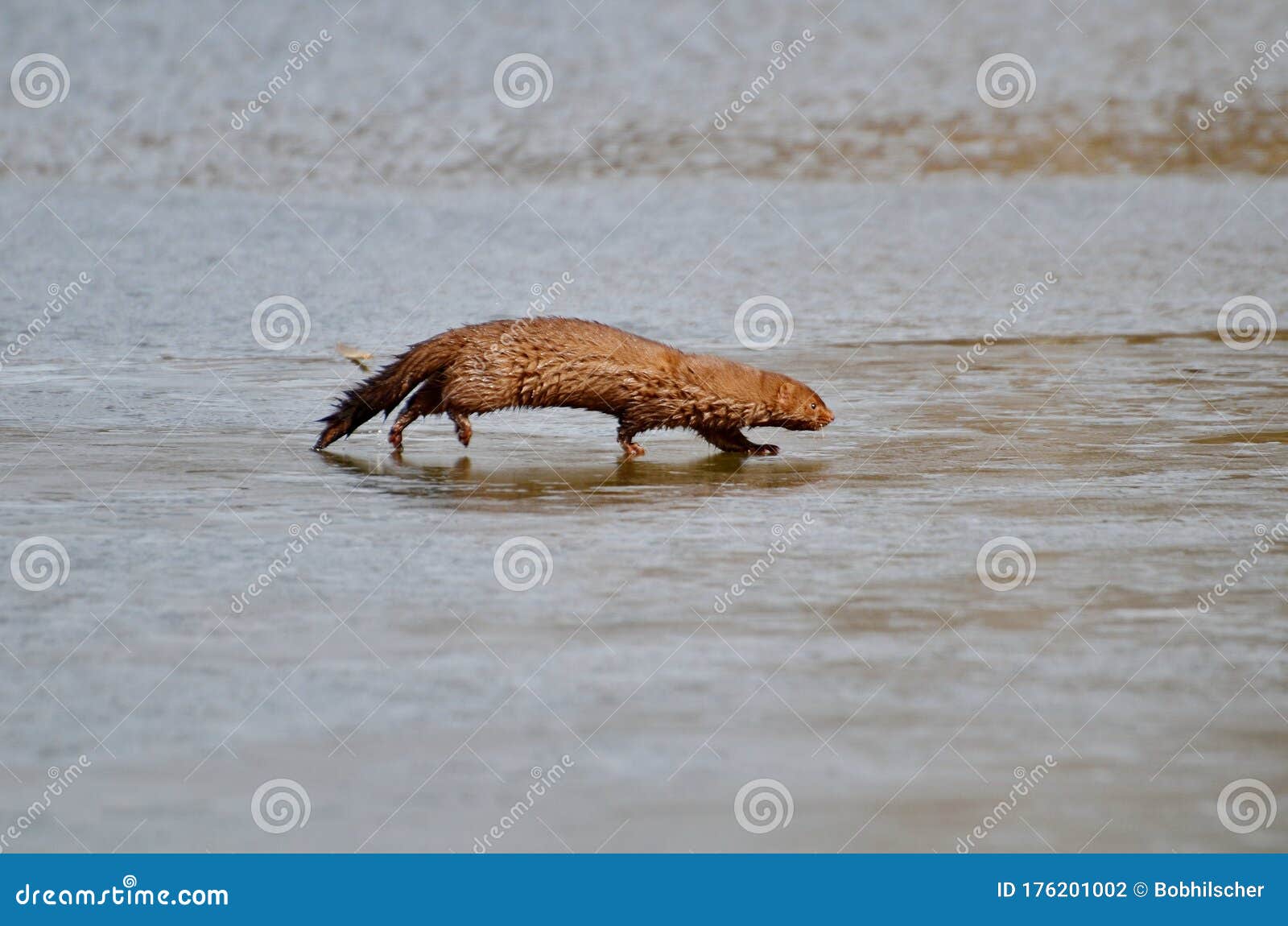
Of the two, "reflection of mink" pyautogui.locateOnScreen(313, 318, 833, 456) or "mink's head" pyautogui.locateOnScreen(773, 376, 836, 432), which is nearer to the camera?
"reflection of mink" pyautogui.locateOnScreen(313, 318, 833, 456)

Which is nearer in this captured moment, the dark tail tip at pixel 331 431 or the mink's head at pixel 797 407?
the dark tail tip at pixel 331 431

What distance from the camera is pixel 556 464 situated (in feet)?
33.2

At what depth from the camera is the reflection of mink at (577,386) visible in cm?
1052

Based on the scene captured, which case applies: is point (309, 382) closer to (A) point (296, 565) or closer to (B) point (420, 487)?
(B) point (420, 487)

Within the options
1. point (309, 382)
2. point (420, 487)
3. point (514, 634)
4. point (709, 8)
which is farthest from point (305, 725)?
point (709, 8)

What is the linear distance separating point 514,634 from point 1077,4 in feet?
91.6

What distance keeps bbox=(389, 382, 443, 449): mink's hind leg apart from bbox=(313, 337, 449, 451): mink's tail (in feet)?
0.21

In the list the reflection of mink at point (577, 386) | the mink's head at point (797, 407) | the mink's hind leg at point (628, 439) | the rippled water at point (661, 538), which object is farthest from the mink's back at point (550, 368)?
the mink's head at point (797, 407)

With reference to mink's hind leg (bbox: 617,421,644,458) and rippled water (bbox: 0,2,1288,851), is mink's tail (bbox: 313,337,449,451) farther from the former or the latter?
mink's hind leg (bbox: 617,421,644,458)

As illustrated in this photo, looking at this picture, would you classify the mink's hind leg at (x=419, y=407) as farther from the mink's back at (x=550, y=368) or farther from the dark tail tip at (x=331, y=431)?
the dark tail tip at (x=331, y=431)

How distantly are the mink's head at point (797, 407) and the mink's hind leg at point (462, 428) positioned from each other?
1834mm

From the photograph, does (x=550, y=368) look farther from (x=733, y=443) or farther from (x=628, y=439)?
(x=733, y=443)

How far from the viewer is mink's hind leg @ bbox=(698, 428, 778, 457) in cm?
1072

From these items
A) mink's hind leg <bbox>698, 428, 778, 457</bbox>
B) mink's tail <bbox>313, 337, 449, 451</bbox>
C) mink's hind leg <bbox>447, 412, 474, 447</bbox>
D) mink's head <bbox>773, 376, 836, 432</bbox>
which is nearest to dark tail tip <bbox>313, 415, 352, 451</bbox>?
mink's tail <bbox>313, 337, 449, 451</bbox>
